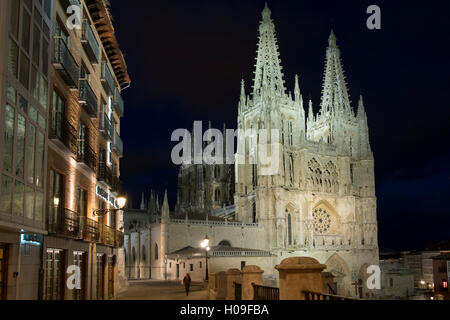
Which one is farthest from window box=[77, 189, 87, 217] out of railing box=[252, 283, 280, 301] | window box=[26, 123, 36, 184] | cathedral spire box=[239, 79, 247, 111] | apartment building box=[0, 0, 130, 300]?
cathedral spire box=[239, 79, 247, 111]

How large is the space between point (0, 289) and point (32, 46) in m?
5.52

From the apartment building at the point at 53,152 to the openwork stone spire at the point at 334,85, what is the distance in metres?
52.3

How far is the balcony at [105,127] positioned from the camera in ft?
71.1

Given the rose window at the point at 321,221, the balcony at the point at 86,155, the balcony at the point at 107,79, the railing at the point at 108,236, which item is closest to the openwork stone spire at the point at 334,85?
the rose window at the point at 321,221

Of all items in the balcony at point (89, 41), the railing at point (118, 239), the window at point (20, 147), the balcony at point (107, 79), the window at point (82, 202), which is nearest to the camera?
the window at point (20, 147)

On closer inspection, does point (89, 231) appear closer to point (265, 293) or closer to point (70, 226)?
point (70, 226)

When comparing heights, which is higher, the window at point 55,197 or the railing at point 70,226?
the window at point 55,197

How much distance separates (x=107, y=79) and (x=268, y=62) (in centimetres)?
4154

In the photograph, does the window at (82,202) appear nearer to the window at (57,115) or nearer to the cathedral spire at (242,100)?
the window at (57,115)

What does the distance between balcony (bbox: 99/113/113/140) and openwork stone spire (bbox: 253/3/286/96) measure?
129 ft

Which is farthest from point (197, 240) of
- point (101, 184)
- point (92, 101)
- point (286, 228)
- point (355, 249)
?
point (92, 101)

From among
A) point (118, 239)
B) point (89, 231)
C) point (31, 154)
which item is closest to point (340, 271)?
point (118, 239)

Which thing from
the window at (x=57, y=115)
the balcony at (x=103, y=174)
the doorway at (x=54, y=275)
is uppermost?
the window at (x=57, y=115)

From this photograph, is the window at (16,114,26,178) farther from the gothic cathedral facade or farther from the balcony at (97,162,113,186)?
the gothic cathedral facade
